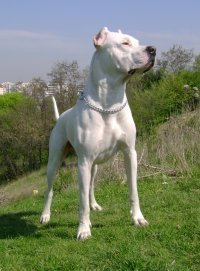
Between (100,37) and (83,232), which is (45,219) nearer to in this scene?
(83,232)

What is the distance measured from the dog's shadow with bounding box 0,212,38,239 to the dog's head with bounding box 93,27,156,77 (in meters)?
2.24

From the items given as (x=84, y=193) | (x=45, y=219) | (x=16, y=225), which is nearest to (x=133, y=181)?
(x=84, y=193)

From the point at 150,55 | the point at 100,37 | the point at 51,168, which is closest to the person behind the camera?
the point at 150,55

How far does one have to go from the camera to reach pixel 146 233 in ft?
16.4

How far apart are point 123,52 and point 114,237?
1892mm

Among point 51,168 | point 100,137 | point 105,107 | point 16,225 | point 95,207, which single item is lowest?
point 16,225

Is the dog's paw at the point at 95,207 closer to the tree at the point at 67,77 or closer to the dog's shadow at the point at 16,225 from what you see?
the dog's shadow at the point at 16,225

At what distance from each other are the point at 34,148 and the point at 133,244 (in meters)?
32.8

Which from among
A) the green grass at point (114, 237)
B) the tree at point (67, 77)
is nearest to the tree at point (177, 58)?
the tree at point (67, 77)

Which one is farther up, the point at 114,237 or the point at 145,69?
the point at 145,69

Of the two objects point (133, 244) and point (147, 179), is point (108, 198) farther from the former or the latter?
point (133, 244)

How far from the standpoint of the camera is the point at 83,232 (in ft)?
17.1

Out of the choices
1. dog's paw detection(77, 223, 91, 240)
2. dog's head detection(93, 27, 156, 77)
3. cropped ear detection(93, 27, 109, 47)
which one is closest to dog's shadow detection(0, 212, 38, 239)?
dog's paw detection(77, 223, 91, 240)

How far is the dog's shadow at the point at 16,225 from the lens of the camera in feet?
19.3
